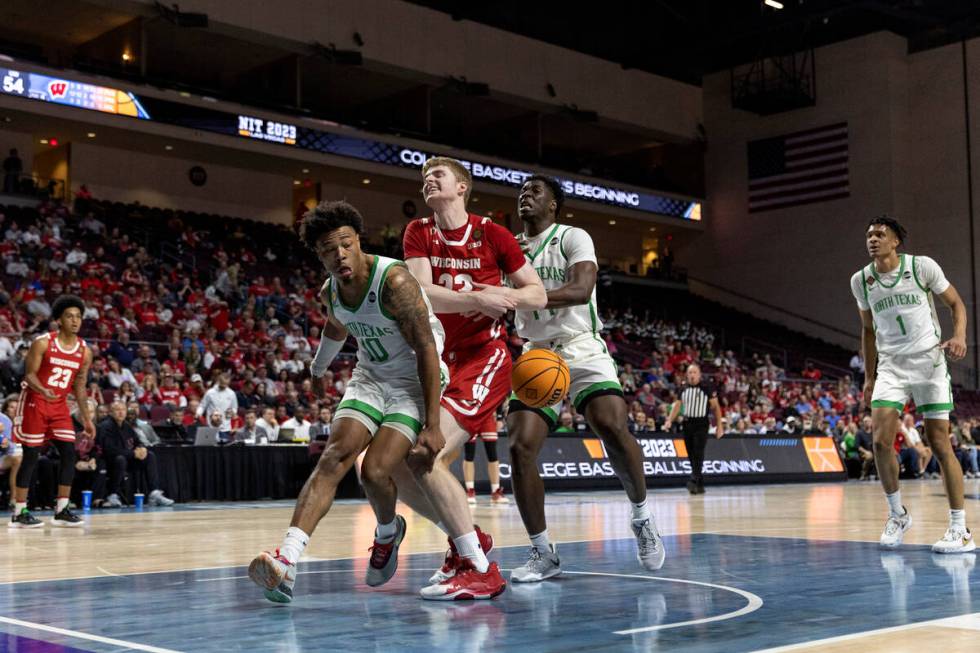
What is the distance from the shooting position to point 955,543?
6.82 meters

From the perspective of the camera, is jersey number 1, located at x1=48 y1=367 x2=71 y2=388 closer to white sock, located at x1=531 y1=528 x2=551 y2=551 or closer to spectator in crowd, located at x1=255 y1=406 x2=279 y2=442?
white sock, located at x1=531 y1=528 x2=551 y2=551

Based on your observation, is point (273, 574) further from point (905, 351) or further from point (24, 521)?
point (24, 521)

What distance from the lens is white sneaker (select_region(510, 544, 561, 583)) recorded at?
5641 millimetres

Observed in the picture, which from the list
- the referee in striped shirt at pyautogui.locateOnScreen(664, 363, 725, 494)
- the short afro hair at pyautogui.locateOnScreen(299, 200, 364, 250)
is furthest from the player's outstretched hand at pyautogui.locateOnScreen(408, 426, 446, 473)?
A: the referee in striped shirt at pyautogui.locateOnScreen(664, 363, 725, 494)

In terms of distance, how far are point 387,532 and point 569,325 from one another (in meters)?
1.66

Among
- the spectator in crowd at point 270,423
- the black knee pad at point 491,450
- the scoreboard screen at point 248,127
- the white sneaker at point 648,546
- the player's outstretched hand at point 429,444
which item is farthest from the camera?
the scoreboard screen at point 248,127

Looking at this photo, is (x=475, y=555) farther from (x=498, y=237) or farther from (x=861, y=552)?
(x=861, y=552)

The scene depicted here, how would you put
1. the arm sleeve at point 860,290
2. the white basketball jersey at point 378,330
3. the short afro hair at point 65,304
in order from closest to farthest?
the white basketball jersey at point 378,330, the arm sleeve at point 860,290, the short afro hair at point 65,304

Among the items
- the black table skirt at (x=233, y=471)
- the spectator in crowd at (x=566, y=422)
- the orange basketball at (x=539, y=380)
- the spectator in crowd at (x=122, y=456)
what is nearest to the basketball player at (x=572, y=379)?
the orange basketball at (x=539, y=380)

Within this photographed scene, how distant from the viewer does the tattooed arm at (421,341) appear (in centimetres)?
480

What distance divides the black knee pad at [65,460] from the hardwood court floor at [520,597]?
1.18 metres

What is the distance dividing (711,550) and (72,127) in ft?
79.8

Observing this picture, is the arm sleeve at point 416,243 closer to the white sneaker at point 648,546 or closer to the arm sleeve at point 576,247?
the arm sleeve at point 576,247

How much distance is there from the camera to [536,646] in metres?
3.81
